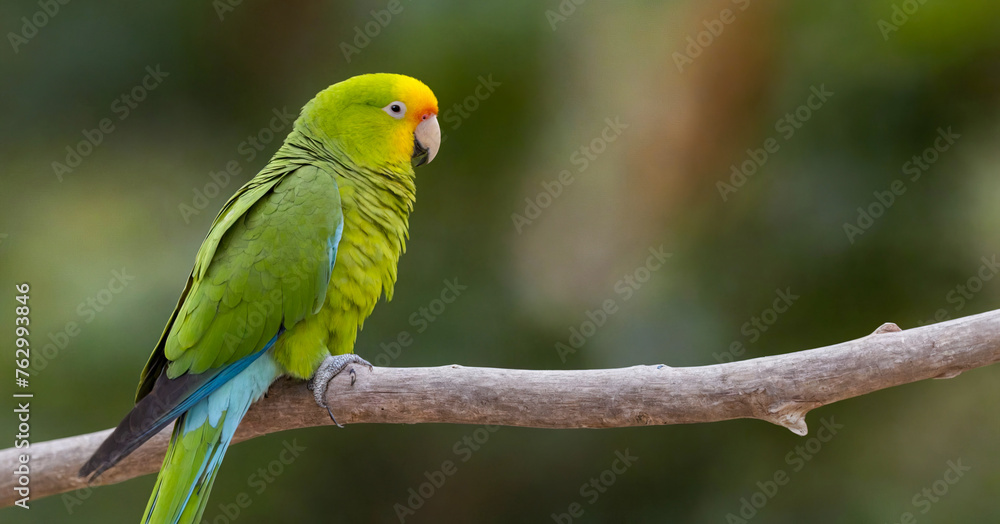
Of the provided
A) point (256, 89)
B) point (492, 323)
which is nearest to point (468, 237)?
point (492, 323)

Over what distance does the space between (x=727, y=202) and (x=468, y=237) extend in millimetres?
1214

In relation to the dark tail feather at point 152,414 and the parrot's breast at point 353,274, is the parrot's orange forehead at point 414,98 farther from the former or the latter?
the dark tail feather at point 152,414

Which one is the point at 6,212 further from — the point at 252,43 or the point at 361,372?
the point at 361,372

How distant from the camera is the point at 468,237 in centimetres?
341
